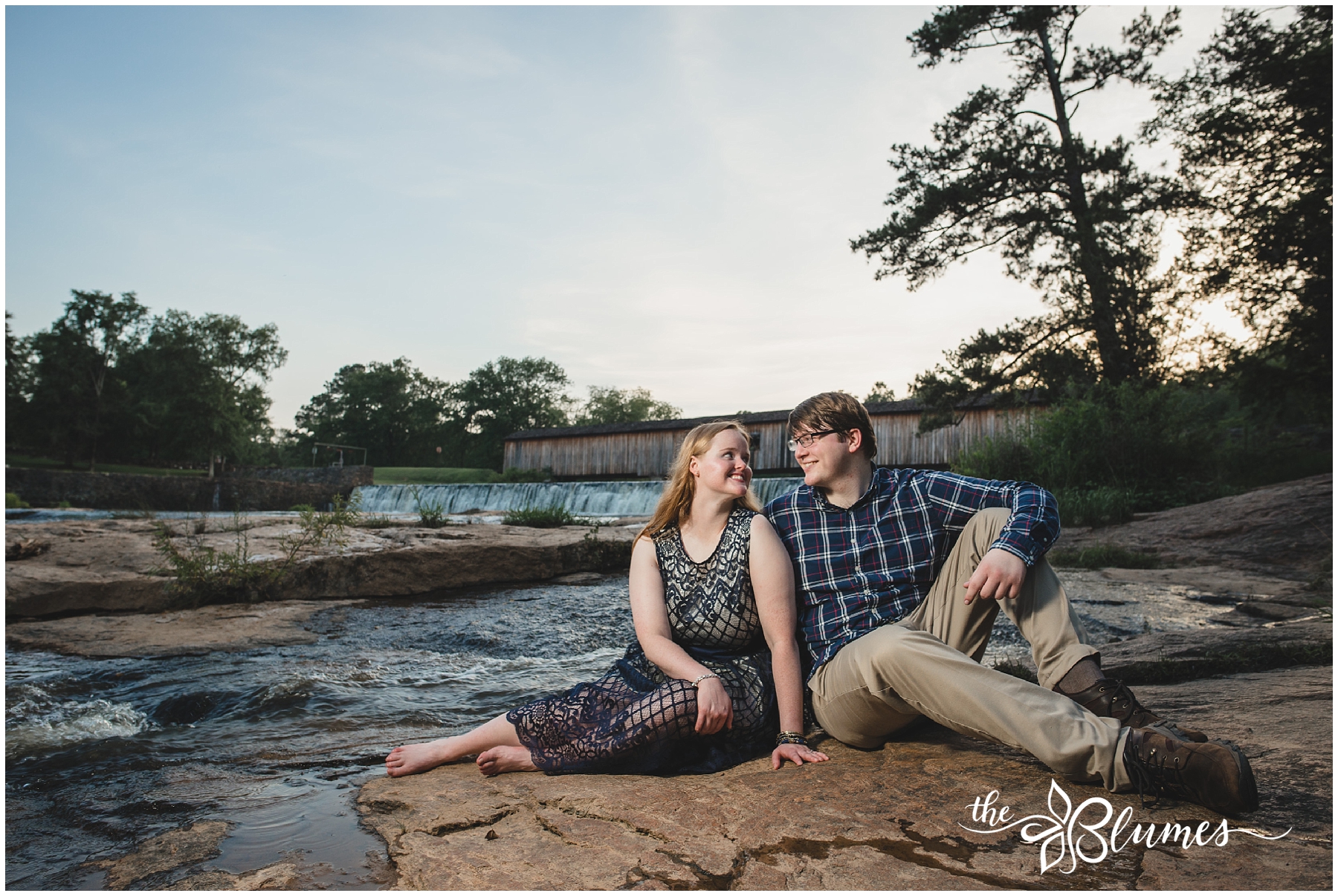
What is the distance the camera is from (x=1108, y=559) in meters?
8.24

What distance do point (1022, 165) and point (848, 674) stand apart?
14612 millimetres

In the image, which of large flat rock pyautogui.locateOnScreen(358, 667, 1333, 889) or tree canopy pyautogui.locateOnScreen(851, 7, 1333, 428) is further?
tree canopy pyautogui.locateOnScreen(851, 7, 1333, 428)

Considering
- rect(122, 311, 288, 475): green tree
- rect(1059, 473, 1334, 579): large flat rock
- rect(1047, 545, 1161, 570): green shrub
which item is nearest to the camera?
rect(1059, 473, 1334, 579): large flat rock

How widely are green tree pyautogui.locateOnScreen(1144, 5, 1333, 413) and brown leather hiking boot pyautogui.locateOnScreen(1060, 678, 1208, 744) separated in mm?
11227

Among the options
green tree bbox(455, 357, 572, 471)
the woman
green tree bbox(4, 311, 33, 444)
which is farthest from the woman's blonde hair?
green tree bbox(455, 357, 572, 471)

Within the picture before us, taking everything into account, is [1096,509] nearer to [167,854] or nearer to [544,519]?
[544,519]

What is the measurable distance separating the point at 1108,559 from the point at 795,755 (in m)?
7.43

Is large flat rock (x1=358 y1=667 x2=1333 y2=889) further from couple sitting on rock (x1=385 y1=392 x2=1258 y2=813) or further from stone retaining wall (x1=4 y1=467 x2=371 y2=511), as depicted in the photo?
stone retaining wall (x1=4 y1=467 x2=371 y2=511)

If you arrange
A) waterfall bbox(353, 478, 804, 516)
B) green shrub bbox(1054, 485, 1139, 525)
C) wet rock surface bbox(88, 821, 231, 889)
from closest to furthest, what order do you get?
wet rock surface bbox(88, 821, 231, 889)
green shrub bbox(1054, 485, 1139, 525)
waterfall bbox(353, 478, 804, 516)

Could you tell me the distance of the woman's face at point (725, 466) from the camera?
2445mm

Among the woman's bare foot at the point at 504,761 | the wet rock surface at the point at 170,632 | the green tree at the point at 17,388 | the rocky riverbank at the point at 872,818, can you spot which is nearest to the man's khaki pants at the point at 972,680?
the rocky riverbank at the point at 872,818

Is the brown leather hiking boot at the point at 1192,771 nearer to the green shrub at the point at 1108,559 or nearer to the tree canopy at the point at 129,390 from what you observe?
the green shrub at the point at 1108,559

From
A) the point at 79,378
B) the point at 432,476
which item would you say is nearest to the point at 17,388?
the point at 79,378

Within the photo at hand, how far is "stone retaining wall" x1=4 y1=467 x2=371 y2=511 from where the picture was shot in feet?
74.7
